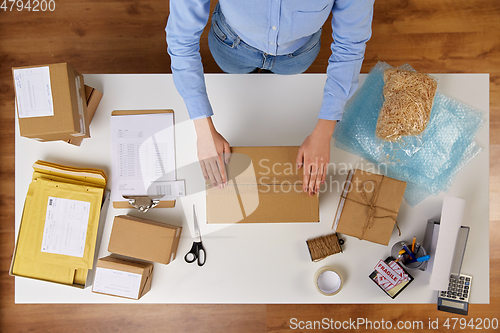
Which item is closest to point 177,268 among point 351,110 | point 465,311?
point 351,110

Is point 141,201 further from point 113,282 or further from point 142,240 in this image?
point 113,282

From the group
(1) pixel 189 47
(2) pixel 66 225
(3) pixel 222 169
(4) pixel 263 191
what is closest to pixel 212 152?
(3) pixel 222 169

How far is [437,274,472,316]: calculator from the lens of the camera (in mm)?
983

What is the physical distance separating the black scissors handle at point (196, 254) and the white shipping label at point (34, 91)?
63cm

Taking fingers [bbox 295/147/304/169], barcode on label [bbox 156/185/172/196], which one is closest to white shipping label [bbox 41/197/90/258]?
barcode on label [bbox 156/185/172/196]

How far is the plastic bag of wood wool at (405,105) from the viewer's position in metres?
0.91

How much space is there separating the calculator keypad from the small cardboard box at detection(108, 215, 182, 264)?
3.13ft

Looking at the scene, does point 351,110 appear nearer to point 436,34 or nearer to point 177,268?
point 177,268

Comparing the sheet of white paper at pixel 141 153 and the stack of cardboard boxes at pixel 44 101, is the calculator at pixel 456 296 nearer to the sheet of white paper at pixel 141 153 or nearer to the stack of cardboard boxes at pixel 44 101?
the sheet of white paper at pixel 141 153

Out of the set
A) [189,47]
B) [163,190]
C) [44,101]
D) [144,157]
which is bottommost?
[163,190]

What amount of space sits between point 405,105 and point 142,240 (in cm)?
96

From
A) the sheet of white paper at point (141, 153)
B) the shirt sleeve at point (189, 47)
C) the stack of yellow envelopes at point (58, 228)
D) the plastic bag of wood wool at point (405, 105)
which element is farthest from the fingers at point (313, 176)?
the stack of yellow envelopes at point (58, 228)

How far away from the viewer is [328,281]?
1.02 m

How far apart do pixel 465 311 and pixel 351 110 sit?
0.78 meters
